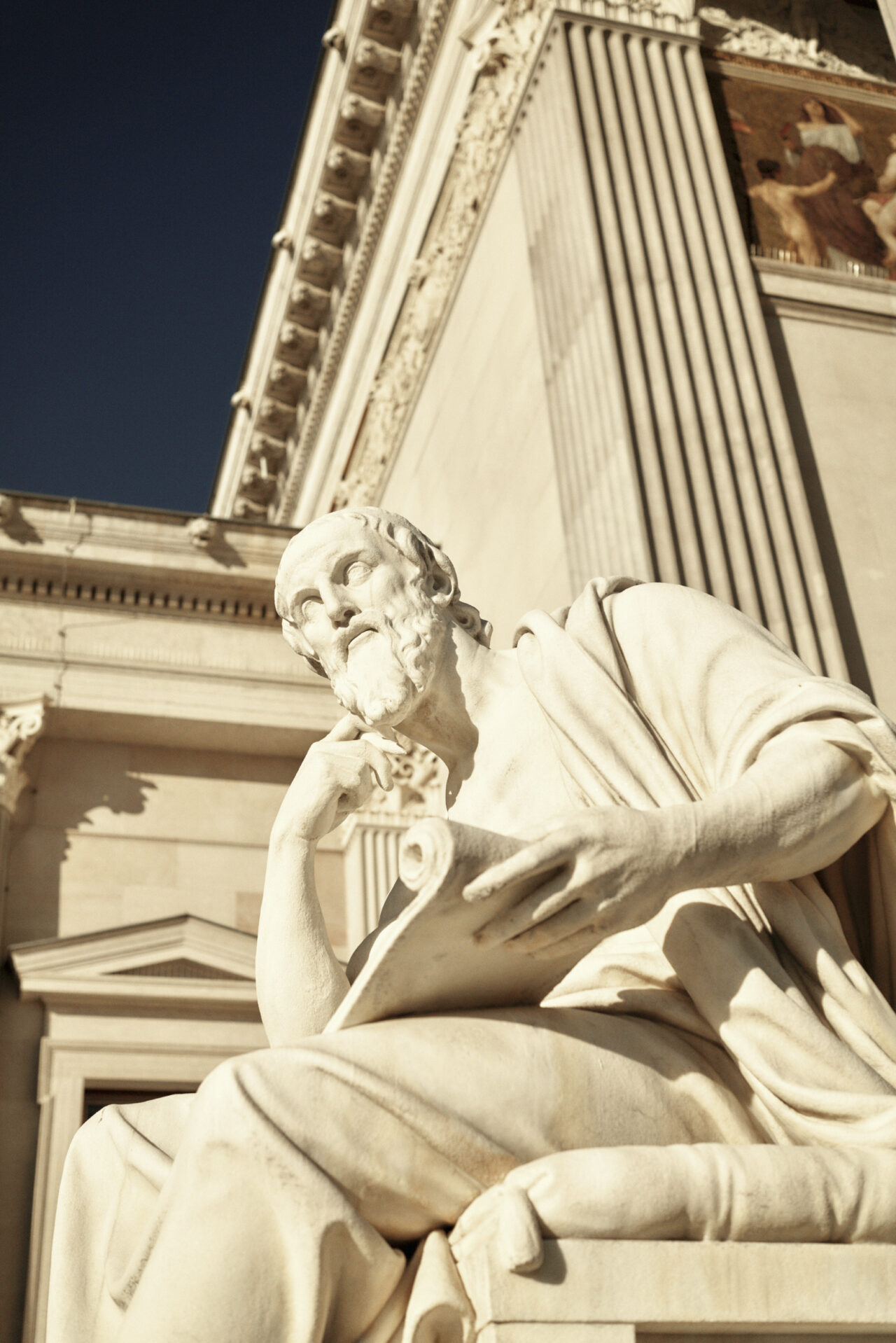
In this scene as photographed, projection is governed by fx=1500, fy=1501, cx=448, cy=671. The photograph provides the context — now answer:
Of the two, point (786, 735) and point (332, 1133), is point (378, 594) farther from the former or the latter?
point (332, 1133)

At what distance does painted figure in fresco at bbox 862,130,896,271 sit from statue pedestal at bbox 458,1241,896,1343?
27.9 ft

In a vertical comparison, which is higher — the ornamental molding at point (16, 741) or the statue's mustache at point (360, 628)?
the ornamental molding at point (16, 741)

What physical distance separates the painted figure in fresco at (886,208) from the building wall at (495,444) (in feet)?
7.20

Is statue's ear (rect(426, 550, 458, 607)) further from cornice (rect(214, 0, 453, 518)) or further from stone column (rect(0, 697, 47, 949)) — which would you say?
cornice (rect(214, 0, 453, 518))

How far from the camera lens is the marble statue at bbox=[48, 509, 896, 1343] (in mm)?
1656

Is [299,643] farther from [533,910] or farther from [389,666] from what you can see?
[533,910]

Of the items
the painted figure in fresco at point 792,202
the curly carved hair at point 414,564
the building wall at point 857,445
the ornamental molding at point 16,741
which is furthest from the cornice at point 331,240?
the curly carved hair at point 414,564

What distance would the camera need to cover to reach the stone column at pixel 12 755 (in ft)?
35.7

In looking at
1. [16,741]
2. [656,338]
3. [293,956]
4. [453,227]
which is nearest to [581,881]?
[293,956]

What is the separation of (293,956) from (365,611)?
551 mm

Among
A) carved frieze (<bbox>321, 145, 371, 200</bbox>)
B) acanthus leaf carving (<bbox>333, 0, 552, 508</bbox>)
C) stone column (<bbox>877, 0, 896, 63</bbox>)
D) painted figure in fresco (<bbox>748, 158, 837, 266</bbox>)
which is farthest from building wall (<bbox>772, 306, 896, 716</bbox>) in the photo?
carved frieze (<bbox>321, 145, 371, 200</bbox>)

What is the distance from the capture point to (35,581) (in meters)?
11.9

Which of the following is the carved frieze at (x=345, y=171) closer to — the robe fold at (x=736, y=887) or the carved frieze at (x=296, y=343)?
the carved frieze at (x=296, y=343)

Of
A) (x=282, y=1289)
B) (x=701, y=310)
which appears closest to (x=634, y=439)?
(x=701, y=310)
